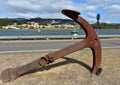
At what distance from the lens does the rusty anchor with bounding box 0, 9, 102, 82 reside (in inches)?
309

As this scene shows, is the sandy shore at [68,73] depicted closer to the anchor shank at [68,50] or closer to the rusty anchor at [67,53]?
the rusty anchor at [67,53]

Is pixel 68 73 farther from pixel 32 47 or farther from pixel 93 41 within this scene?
pixel 32 47

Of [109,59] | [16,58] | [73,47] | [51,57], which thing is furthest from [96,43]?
[16,58]

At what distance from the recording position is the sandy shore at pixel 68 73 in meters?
7.86

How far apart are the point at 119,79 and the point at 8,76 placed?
2.71m

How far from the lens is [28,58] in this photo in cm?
1005

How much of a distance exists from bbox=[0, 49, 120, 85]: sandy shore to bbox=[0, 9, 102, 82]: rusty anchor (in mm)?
174

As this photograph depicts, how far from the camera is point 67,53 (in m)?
8.16

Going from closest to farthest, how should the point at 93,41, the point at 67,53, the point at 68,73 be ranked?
1. the point at 67,53
2. the point at 93,41
3. the point at 68,73

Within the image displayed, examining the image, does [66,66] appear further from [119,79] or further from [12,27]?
[12,27]

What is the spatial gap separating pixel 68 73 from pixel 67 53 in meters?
0.61

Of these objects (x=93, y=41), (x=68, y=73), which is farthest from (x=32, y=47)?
(x=93, y=41)

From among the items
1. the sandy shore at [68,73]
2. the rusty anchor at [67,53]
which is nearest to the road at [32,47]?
the sandy shore at [68,73]

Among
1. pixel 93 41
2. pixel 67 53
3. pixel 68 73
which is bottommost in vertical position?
pixel 68 73
